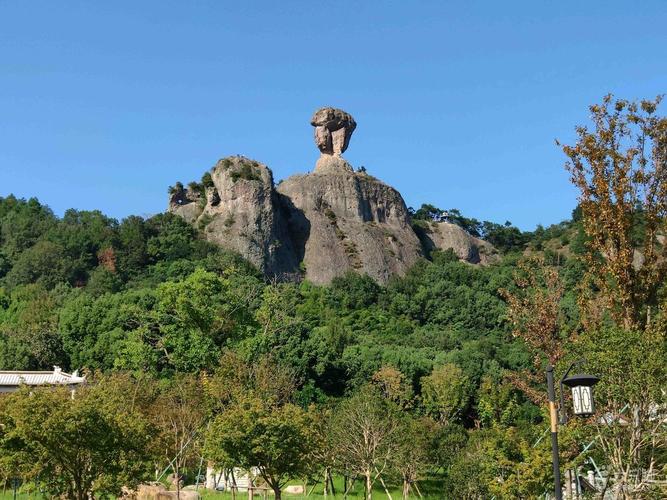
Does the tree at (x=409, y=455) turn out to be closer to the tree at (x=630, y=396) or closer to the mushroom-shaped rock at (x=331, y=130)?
the tree at (x=630, y=396)

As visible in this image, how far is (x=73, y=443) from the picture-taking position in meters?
24.8

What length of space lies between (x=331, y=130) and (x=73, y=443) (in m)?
79.1

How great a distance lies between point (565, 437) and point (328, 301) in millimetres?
54757

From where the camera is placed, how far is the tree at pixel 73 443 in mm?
24625

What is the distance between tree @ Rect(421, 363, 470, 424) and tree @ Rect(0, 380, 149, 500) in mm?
32675

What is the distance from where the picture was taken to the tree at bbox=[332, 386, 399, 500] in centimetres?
3534

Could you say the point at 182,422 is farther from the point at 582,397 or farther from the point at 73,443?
the point at 582,397

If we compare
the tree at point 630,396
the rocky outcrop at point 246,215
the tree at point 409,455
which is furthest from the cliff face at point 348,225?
the tree at point 630,396

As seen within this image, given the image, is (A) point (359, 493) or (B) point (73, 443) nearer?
(B) point (73, 443)

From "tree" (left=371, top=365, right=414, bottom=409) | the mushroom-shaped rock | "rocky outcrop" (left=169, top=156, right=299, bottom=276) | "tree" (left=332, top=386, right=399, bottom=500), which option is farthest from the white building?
the mushroom-shaped rock

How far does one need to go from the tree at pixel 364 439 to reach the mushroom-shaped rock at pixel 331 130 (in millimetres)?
64017

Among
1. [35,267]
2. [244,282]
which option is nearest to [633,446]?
[244,282]

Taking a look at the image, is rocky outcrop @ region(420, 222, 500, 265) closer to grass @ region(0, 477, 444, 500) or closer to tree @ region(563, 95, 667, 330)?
grass @ region(0, 477, 444, 500)

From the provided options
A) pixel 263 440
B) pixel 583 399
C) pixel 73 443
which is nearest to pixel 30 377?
pixel 263 440
